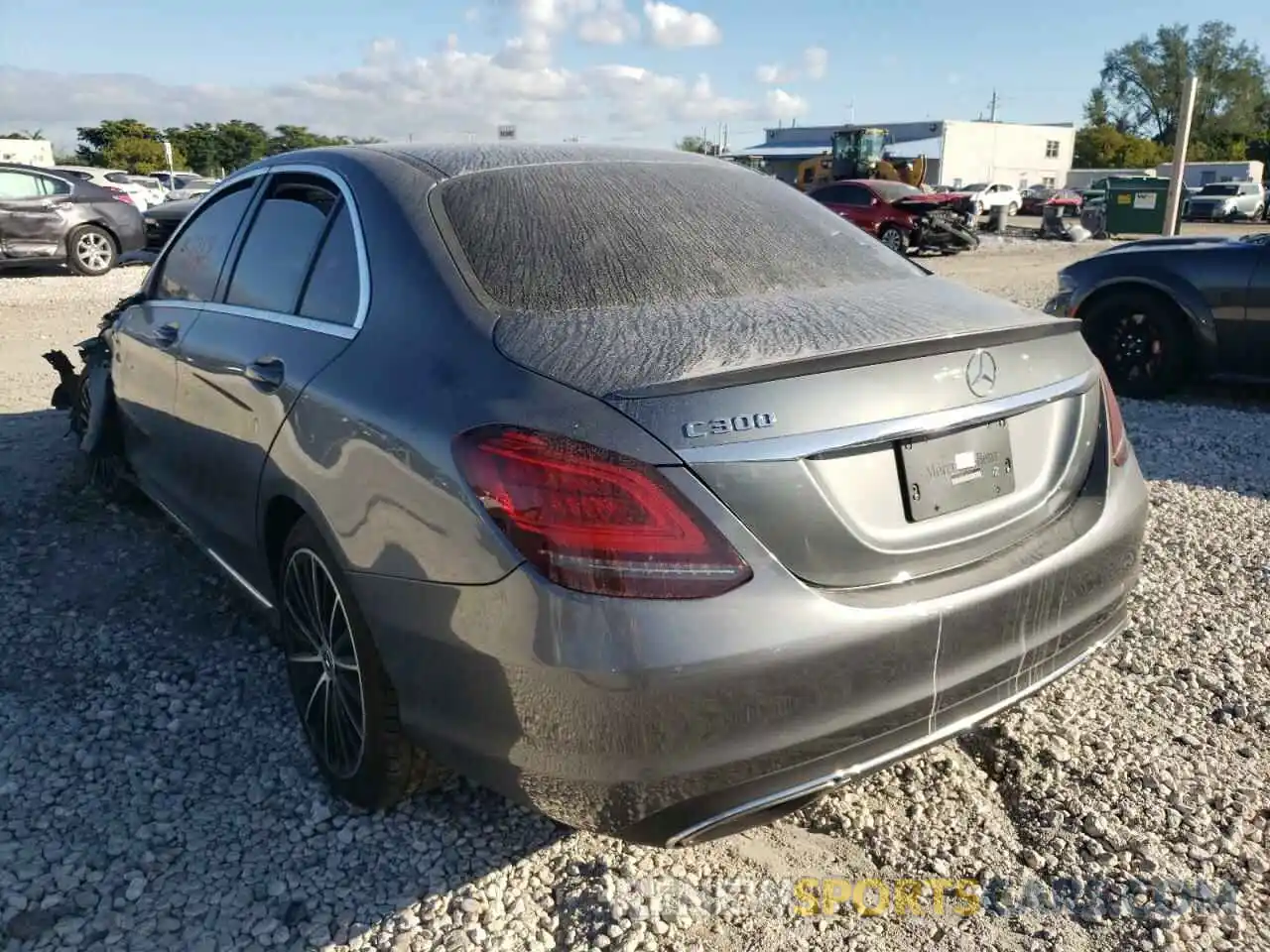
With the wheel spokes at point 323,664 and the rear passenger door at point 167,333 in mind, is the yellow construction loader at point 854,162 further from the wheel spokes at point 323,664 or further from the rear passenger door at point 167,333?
the wheel spokes at point 323,664

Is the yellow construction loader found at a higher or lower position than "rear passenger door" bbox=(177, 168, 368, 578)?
higher

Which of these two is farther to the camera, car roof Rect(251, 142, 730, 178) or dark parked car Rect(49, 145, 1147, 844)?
car roof Rect(251, 142, 730, 178)

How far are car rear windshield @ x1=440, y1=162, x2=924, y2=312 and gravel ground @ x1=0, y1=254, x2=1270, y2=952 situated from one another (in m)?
1.32

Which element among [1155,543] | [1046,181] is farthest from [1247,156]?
[1155,543]

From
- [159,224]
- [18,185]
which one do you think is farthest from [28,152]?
[18,185]

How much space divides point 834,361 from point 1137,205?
1239 inches

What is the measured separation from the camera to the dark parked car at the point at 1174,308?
21.9 feet

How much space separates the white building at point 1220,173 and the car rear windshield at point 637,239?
59.0 meters

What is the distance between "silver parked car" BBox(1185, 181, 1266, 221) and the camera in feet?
136

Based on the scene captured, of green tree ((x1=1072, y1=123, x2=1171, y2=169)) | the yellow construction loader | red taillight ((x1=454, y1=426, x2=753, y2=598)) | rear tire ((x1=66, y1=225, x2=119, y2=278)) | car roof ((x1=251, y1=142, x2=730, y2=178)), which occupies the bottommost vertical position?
rear tire ((x1=66, y1=225, x2=119, y2=278))

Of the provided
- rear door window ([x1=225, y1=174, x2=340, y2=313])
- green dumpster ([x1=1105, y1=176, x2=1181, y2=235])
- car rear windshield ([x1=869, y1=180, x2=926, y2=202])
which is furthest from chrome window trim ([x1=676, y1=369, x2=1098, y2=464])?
green dumpster ([x1=1105, y1=176, x2=1181, y2=235])

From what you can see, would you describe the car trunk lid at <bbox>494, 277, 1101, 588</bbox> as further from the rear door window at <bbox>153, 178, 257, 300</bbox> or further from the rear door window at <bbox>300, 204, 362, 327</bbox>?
the rear door window at <bbox>153, 178, 257, 300</bbox>

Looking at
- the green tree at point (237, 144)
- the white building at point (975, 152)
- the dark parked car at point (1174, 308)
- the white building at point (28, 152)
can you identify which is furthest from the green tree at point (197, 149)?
the dark parked car at point (1174, 308)

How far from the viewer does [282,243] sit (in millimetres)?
Answer: 3098
